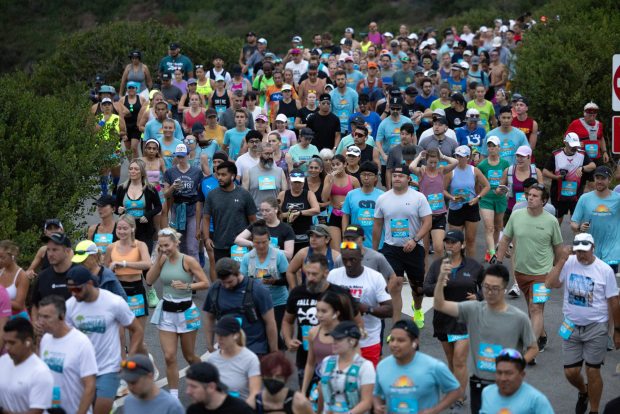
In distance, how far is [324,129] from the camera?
18688mm

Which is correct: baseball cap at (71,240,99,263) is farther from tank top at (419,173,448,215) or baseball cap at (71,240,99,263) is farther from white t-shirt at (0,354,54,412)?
tank top at (419,173,448,215)

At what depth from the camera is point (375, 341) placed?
10477 mm

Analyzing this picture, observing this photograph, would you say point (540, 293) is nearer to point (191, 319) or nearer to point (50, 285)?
point (191, 319)

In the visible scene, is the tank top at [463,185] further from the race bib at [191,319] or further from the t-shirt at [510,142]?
the race bib at [191,319]

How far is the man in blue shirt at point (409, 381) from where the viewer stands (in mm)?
8430

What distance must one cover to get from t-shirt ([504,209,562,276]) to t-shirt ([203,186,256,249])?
3.21 metres

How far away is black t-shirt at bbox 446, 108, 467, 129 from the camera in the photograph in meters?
19.2

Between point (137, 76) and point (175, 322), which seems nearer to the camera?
point (175, 322)

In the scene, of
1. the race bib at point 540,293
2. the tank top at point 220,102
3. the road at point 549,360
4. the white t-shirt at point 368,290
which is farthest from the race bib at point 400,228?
the tank top at point 220,102

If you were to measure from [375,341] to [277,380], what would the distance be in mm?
2388

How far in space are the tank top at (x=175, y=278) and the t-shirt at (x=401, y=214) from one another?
2.71 meters

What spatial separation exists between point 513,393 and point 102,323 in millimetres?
3492

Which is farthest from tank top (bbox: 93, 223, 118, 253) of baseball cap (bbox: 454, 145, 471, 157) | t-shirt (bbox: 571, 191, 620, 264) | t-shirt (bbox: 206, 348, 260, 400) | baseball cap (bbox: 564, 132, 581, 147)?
baseball cap (bbox: 564, 132, 581, 147)

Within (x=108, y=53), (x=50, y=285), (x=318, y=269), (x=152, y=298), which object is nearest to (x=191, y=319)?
(x=50, y=285)
